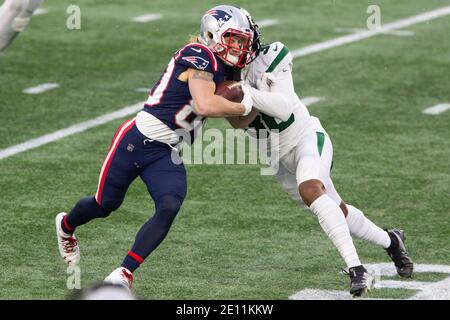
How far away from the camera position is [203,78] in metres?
6.77

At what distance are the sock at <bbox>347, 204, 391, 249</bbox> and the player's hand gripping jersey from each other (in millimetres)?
1033

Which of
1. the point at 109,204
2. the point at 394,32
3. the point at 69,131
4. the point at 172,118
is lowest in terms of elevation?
the point at 394,32

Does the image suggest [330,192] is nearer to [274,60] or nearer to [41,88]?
[274,60]

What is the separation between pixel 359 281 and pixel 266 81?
1205 millimetres

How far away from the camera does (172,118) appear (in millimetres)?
6949

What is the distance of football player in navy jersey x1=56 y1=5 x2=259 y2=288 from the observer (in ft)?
22.0

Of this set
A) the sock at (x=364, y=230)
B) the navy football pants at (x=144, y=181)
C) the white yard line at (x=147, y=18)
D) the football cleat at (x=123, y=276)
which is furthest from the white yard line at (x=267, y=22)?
the football cleat at (x=123, y=276)

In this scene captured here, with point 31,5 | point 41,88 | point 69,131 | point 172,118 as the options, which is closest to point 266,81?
point 172,118

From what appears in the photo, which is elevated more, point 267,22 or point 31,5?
point 31,5

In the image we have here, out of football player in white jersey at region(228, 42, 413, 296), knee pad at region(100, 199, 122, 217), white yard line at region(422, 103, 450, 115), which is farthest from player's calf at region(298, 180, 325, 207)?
white yard line at region(422, 103, 450, 115)

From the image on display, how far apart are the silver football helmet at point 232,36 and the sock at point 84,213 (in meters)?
1.10

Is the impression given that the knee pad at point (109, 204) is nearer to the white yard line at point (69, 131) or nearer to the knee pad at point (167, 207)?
the knee pad at point (167, 207)
